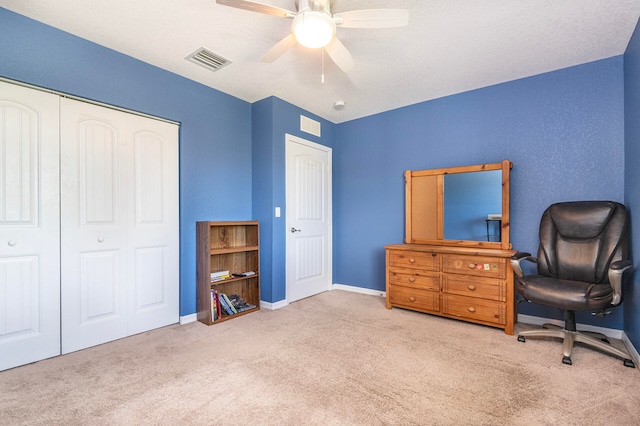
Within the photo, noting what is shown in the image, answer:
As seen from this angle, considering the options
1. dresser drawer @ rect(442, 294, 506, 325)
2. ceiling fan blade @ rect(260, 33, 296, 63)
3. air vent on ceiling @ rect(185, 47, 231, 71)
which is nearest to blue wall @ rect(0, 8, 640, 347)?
air vent on ceiling @ rect(185, 47, 231, 71)

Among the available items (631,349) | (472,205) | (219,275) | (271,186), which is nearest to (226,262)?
(219,275)

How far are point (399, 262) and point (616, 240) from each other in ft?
5.83

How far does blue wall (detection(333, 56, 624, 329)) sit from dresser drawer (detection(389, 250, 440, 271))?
56cm

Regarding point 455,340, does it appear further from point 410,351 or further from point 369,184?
point 369,184

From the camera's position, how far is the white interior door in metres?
3.75

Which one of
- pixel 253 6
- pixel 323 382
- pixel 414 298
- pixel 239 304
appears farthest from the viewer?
pixel 239 304

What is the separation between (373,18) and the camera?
176 centimetres

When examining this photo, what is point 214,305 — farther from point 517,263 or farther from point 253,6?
point 517,263

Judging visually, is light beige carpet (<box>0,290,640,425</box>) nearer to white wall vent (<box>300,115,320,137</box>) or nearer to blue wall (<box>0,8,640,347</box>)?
blue wall (<box>0,8,640,347</box>)

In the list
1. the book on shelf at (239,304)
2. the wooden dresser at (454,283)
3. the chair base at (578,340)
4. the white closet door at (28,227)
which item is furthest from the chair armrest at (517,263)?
the white closet door at (28,227)

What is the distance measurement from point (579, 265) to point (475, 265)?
77 cm

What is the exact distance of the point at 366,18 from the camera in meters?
1.77

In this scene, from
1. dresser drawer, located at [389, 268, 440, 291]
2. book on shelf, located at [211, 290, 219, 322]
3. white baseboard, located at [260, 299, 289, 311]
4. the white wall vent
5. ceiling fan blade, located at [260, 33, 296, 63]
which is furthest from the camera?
the white wall vent

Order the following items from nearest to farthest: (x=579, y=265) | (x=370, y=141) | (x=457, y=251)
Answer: (x=579, y=265)
(x=457, y=251)
(x=370, y=141)
